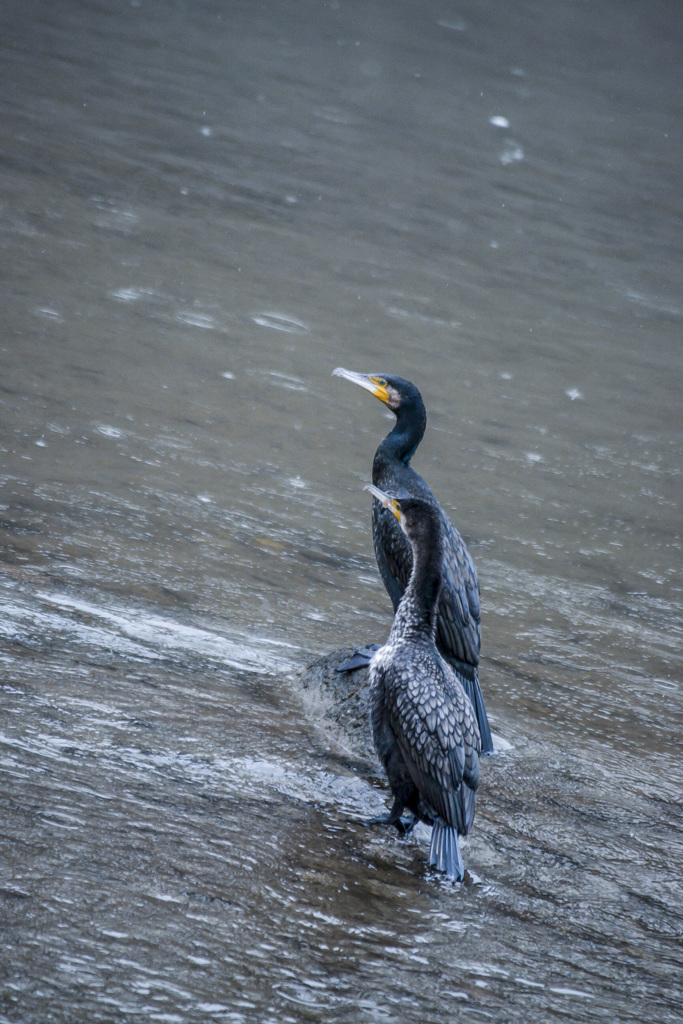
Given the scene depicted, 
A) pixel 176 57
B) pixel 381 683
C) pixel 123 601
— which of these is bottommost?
pixel 123 601

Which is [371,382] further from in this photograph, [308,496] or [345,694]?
[308,496]

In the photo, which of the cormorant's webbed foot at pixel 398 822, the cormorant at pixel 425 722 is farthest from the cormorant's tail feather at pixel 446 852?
the cormorant's webbed foot at pixel 398 822

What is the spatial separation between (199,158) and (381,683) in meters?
8.32

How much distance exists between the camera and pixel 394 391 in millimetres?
3900

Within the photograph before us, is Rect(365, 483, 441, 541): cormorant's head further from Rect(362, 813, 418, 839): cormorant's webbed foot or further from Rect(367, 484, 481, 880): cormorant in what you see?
Rect(362, 813, 418, 839): cormorant's webbed foot

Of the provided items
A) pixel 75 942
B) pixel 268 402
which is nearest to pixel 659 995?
pixel 75 942

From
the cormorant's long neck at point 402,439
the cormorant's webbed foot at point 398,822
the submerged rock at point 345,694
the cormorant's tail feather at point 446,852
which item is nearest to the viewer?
the cormorant's tail feather at point 446,852

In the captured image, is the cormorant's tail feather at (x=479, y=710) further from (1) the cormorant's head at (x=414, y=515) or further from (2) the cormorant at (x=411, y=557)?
(1) the cormorant's head at (x=414, y=515)

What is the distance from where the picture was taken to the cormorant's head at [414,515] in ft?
9.54

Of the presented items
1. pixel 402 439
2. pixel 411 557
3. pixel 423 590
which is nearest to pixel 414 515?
pixel 423 590

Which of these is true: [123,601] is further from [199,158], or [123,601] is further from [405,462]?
[199,158]

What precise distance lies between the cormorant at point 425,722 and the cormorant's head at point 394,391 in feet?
3.21

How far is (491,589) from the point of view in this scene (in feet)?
16.0

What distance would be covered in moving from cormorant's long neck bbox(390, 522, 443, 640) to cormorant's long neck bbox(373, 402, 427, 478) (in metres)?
0.94
